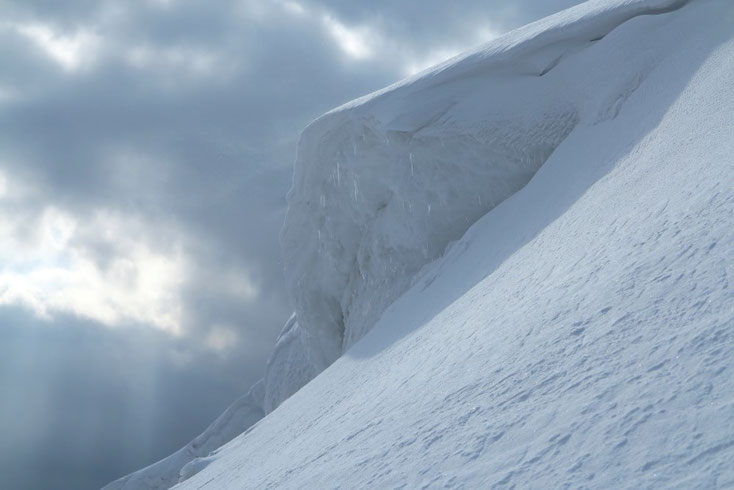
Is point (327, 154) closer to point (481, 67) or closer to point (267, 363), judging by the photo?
point (481, 67)

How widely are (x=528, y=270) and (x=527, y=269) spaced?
5cm

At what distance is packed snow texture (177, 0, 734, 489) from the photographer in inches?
111

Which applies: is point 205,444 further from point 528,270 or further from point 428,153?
point 528,270

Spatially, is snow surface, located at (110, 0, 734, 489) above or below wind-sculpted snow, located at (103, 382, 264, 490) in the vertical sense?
below

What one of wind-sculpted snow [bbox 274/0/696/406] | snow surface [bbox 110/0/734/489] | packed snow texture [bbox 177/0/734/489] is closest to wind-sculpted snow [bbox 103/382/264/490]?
packed snow texture [bbox 177/0/734/489]

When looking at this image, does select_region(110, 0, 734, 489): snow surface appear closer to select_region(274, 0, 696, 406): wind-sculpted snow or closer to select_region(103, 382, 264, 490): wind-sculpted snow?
select_region(274, 0, 696, 406): wind-sculpted snow

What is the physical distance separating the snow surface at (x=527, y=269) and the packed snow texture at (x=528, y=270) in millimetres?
18

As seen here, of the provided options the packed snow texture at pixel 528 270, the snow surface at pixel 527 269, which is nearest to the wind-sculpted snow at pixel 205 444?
the packed snow texture at pixel 528 270

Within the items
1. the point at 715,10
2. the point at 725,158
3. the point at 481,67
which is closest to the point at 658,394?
the point at 725,158

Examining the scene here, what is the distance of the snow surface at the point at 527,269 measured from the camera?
2.83 meters

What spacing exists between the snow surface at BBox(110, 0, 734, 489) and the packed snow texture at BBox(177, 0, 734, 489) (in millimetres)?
18

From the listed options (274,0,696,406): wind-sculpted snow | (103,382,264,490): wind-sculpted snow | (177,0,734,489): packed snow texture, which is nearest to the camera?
(177,0,734,489): packed snow texture

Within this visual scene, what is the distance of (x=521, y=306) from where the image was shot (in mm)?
4793

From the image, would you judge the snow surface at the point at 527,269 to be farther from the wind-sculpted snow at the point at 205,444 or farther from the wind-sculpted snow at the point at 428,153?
the wind-sculpted snow at the point at 205,444
